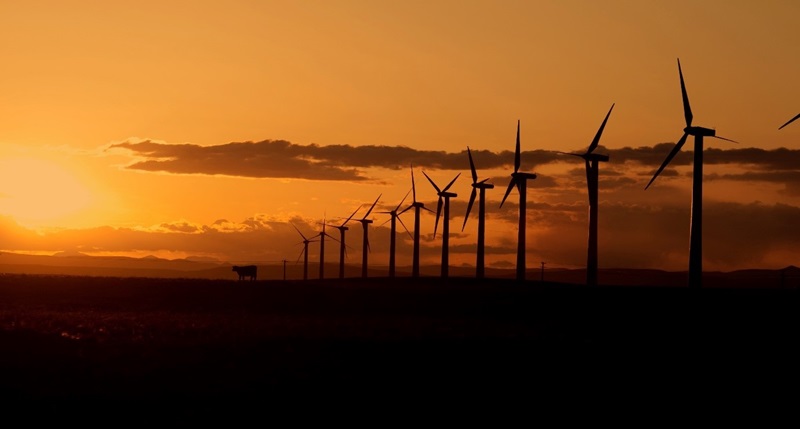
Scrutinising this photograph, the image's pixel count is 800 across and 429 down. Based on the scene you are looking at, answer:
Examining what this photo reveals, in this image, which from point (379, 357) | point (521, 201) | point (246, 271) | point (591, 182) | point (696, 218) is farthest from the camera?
point (246, 271)

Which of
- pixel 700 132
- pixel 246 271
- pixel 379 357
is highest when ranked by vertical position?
pixel 700 132

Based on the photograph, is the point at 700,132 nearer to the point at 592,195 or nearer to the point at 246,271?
the point at 592,195

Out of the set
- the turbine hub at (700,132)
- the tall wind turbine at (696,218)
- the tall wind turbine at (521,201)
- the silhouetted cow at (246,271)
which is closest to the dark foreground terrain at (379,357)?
the tall wind turbine at (696,218)

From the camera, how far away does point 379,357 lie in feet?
130

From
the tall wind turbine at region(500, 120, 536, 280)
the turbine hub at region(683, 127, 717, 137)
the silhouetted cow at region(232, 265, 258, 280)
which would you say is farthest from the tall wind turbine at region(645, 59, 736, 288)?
the silhouetted cow at region(232, 265, 258, 280)

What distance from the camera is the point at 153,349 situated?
4128 centimetres

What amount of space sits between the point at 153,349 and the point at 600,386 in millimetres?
15670

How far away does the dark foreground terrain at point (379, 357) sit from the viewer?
32.8m

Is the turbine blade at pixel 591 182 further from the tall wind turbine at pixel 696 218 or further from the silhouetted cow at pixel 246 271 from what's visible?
the silhouetted cow at pixel 246 271

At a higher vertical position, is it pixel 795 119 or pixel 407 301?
pixel 795 119

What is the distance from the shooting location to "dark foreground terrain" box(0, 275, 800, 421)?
108 ft

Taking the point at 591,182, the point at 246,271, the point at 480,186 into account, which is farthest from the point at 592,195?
the point at 246,271

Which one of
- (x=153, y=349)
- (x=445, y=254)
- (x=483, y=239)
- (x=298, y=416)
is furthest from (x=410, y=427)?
(x=445, y=254)

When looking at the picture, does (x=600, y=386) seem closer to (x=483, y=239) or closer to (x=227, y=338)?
(x=227, y=338)
